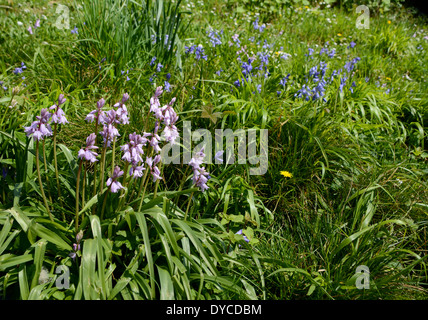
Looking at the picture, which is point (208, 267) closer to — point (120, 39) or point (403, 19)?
point (120, 39)

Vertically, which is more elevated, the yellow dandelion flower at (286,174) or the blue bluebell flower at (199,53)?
the blue bluebell flower at (199,53)

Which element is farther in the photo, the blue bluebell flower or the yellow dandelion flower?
the blue bluebell flower

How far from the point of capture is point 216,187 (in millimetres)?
2643

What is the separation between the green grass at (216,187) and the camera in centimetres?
190

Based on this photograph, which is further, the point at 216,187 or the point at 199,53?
the point at 199,53

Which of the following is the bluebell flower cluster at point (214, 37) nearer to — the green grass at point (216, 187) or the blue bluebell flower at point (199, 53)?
the green grass at point (216, 187)

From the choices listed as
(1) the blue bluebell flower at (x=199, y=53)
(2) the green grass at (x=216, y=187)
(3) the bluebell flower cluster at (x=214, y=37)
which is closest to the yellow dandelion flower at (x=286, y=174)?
(2) the green grass at (x=216, y=187)

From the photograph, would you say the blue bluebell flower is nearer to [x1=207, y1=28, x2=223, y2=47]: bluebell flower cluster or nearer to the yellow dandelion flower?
[x1=207, y1=28, x2=223, y2=47]: bluebell flower cluster

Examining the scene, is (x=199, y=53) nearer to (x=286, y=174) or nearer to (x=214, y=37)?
(x=214, y=37)

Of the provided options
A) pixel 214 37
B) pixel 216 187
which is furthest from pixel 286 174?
pixel 214 37

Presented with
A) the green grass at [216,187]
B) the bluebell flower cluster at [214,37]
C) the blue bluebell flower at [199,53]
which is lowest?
the green grass at [216,187]

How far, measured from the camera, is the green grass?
1.90 metres

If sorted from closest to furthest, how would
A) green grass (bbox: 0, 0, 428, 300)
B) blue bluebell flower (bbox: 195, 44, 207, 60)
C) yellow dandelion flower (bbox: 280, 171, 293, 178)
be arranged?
green grass (bbox: 0, 0, 428, 300) → yellow dandelion flower (bbox: 280, 171, 293, 178) → blue bluebell flower (bbox: 195, 44, 207, 60)

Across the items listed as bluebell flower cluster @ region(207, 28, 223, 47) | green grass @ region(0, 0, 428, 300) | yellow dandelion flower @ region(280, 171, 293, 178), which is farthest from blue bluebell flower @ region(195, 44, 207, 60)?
yellow dandelion flower @ region(280, 171, 293, 178)
